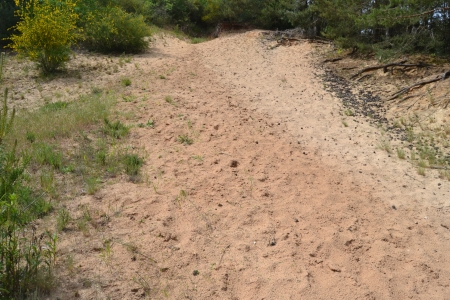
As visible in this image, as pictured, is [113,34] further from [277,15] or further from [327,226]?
[327,226]

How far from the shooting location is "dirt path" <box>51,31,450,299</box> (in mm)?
3564

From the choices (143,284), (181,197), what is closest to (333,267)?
(143,284)

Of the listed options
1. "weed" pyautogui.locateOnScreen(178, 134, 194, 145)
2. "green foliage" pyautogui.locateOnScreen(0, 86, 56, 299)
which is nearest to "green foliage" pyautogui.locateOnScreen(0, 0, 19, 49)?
"weed" pyautogui.locateOnScreen(178, 134, 194, 145)

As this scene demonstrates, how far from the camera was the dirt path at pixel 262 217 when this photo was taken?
3.56m

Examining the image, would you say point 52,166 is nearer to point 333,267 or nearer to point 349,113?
point 333,267

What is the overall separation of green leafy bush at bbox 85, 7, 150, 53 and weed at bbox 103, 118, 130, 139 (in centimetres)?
544

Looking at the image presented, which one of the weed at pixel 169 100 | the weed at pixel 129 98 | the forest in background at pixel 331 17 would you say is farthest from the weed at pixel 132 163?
the forest in background at pixel 331 17

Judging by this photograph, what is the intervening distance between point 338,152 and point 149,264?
138 inches

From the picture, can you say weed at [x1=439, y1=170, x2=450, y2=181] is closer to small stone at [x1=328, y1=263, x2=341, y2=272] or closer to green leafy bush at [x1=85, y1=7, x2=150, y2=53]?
small stone at [x1=328, y1=263, x2=341, y2=272]

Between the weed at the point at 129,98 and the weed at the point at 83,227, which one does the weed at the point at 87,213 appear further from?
the weed at the point at 129,98

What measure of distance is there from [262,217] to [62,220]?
6.70 ft

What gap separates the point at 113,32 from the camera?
11070 mm

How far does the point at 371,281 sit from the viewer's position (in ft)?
12.1

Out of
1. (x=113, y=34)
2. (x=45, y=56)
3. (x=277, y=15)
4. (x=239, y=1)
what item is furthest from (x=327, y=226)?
(x=239, y=1)
